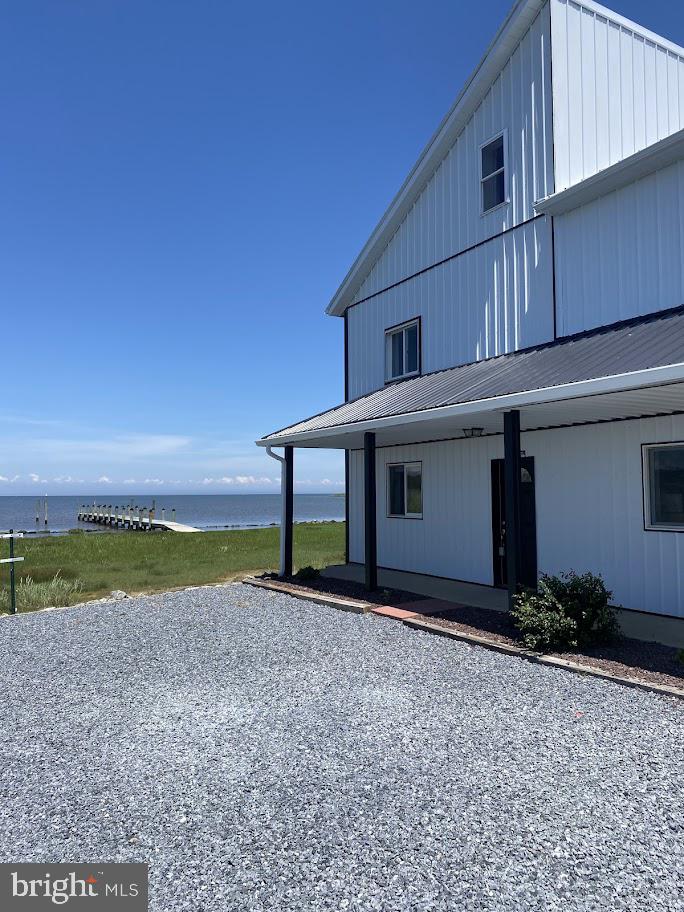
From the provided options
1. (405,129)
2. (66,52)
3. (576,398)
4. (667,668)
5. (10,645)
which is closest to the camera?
(667,668)

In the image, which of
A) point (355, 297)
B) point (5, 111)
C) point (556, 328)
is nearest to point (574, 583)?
point (556, 328)

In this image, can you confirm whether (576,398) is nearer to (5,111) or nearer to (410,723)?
(410,723)

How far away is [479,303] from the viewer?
11.2m

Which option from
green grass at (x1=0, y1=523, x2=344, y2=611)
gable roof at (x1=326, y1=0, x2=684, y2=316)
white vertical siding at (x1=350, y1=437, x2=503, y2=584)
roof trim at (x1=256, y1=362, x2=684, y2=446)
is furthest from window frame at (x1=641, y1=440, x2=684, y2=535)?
green grass at (x1=0, y1=523, x2=344, y2=611)

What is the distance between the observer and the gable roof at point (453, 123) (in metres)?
10.4

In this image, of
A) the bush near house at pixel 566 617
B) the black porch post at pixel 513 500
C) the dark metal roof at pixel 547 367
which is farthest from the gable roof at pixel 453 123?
the bush near house at pixel 566 617

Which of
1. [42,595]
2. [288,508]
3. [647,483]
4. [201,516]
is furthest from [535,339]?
[201,516]

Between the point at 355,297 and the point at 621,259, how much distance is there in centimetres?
731

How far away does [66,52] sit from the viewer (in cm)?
1068

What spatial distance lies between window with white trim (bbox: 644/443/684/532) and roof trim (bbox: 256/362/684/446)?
2.36m

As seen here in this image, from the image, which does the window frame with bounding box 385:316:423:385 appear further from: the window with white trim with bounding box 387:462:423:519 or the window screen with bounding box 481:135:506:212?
the window screen with bounding box 481:135:506:212

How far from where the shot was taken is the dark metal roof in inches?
262

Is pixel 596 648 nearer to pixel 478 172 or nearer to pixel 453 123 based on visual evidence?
pixel 478 172

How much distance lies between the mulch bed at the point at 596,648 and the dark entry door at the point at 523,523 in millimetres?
1617
